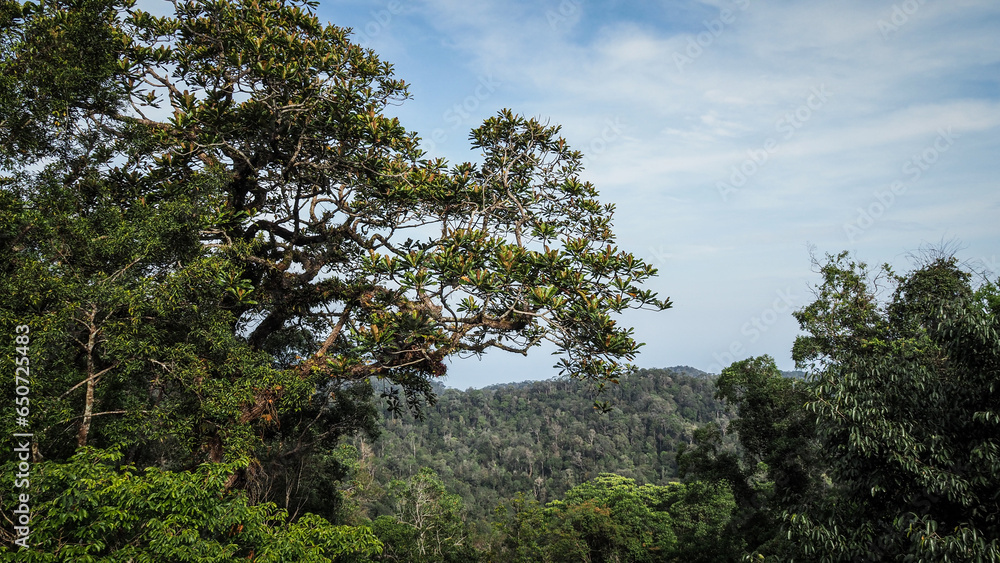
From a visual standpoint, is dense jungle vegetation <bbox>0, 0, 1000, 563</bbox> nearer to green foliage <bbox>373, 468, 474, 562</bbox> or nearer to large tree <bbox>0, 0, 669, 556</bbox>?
large tree <bbox>0, 0, 669, 556</bbox>

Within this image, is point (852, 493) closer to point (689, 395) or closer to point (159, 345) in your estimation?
point (159, 345)

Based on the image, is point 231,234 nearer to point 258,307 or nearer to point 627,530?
point 258,307

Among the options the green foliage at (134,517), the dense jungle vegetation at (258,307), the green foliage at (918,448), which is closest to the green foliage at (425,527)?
the dense jungle vegetation at (258,307)

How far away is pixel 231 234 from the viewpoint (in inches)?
263

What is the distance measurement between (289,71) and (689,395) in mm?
77991

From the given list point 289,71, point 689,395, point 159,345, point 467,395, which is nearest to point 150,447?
point 159,345

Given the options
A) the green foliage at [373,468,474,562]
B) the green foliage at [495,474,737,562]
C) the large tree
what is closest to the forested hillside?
the green foliage at [495,474,737,562]

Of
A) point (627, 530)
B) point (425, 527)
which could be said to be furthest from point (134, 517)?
point (627, 530)

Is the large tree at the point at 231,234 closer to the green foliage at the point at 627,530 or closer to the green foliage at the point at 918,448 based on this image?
the green foliage at the point at 918,448

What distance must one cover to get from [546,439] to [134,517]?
65.3m

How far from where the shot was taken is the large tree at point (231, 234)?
4875 millimetres

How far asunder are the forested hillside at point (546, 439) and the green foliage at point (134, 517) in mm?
39461

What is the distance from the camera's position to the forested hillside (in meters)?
52.0

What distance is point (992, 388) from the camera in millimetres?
4168
